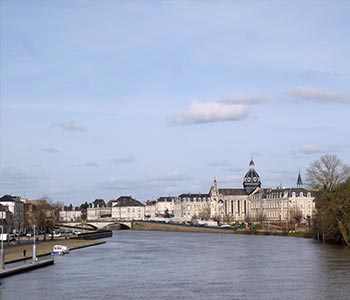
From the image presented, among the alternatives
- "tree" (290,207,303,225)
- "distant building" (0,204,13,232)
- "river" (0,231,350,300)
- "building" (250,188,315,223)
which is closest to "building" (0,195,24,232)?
"distant building" (0,204,13,232)

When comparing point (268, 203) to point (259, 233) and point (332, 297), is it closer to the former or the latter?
point (259, 233)

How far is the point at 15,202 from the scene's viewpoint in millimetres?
165625

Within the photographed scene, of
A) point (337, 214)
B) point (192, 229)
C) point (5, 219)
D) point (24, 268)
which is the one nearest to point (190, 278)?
point (24, 268)

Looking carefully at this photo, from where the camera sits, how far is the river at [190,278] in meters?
38.5

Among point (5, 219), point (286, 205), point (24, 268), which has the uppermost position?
point (286, 205)

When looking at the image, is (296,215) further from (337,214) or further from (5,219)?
(337,214)

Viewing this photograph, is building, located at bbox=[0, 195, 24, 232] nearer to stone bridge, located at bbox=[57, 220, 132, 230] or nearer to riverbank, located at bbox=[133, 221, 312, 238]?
stone bridge, located at bbox=[57, 220, 132, 230]

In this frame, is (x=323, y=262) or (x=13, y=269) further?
(x=323, y=262)

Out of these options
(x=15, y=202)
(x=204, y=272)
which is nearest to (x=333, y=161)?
(x=204, y=272)

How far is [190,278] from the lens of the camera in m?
46.3

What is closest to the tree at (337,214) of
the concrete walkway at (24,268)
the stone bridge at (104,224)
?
the concrete walkway at (24,268)

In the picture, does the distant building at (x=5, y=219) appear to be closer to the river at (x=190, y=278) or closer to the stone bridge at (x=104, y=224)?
the river at (x=190, y=278)

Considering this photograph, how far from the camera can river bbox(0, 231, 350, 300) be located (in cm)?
3847

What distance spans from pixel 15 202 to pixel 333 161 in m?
99.9
